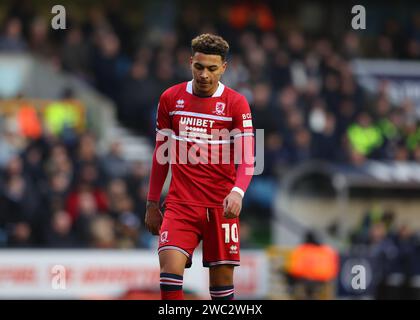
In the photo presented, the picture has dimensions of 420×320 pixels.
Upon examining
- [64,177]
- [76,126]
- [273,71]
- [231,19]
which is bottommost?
[64,177]

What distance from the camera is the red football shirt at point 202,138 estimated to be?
27.6 feet

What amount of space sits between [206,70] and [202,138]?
1.69ft

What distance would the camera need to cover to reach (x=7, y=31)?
1934 centimetres

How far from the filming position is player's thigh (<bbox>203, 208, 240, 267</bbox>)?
27.7 feet

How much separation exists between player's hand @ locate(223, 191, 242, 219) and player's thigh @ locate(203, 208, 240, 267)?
12.4 inches

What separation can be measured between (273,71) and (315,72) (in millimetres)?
1124

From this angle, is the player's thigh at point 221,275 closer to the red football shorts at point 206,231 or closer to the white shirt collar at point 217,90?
the red football shorts at point 206,231

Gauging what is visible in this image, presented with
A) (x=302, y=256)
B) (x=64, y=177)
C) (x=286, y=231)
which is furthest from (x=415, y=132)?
(x=64, y=177)

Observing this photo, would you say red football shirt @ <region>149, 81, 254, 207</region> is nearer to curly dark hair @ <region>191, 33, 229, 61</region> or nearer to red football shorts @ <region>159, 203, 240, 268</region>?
red football shorts @ <region>159, 203, 240, 268</region>

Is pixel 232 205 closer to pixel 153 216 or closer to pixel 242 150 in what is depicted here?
pixel 242 150

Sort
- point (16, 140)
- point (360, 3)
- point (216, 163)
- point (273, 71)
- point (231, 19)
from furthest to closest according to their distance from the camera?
point (360, 3) < point (231, 19) < point (273, 71) < point (16, 140) < point (216, 163)

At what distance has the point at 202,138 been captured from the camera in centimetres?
841

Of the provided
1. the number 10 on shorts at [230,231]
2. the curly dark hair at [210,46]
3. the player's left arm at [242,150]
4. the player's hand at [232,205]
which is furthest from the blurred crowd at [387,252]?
the curly dark hair at [210,46]
